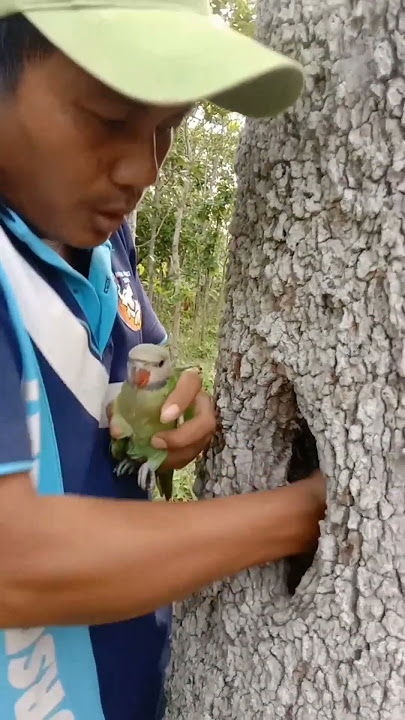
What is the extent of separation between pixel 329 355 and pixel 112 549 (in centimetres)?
31

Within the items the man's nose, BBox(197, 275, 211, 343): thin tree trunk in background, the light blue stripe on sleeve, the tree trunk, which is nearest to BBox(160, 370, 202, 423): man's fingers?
the light blue stripe on sleeve

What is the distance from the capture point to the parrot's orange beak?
888 millimetres

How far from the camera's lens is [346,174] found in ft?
2.49

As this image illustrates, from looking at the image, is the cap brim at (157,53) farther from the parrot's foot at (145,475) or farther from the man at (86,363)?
the parrot's foot at (145,475)

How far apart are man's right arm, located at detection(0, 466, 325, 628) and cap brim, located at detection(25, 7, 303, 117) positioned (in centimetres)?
39

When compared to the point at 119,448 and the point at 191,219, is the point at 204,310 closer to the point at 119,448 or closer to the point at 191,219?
the point at 191,219

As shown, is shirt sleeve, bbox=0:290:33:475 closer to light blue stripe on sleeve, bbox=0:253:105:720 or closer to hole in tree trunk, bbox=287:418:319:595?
light blue stripe on sleeve, bbox=0:253:105:720

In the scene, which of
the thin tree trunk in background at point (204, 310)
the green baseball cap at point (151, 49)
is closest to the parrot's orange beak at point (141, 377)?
the green baseball cap at point (151, 49)

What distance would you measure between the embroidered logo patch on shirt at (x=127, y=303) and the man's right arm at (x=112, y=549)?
1.19 ft

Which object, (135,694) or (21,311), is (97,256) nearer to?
(21,311)

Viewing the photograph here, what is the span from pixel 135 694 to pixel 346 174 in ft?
2.46

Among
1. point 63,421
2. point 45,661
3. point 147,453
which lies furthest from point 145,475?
point 45,661

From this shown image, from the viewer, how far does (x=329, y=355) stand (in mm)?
794

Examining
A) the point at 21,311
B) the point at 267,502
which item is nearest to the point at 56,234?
the point at 21,311
